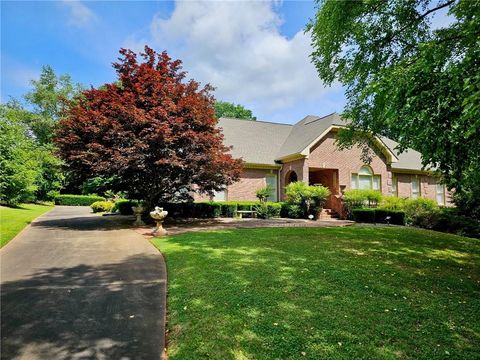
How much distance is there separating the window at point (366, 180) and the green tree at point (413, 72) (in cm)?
741

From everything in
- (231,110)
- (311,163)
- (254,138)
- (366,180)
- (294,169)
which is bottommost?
(366,180)

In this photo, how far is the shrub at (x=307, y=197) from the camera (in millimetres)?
18312

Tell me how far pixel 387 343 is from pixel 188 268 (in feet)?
13.2

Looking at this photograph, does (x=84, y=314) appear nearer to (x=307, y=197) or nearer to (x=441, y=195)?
(x=307, y=197)

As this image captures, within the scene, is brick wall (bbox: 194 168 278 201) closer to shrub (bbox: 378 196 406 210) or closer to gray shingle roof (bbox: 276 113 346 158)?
gray shingle roof (bbox: 276 113 346 158)

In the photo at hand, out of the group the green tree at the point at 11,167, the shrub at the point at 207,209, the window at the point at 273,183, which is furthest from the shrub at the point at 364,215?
the green tree at the point at 11,167

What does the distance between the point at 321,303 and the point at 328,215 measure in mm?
15885

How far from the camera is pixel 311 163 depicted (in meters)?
20.6

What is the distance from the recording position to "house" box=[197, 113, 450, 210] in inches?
818

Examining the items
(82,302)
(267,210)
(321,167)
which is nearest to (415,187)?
(321,167)

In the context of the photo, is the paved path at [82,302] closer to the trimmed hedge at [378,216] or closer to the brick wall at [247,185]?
the brick wall at [247,185]

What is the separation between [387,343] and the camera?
3467mm

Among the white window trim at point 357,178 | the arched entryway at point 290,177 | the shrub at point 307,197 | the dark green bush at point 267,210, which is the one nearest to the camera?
the shrub at point 307,197

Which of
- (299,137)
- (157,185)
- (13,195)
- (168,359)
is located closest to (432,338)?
(168,359)
